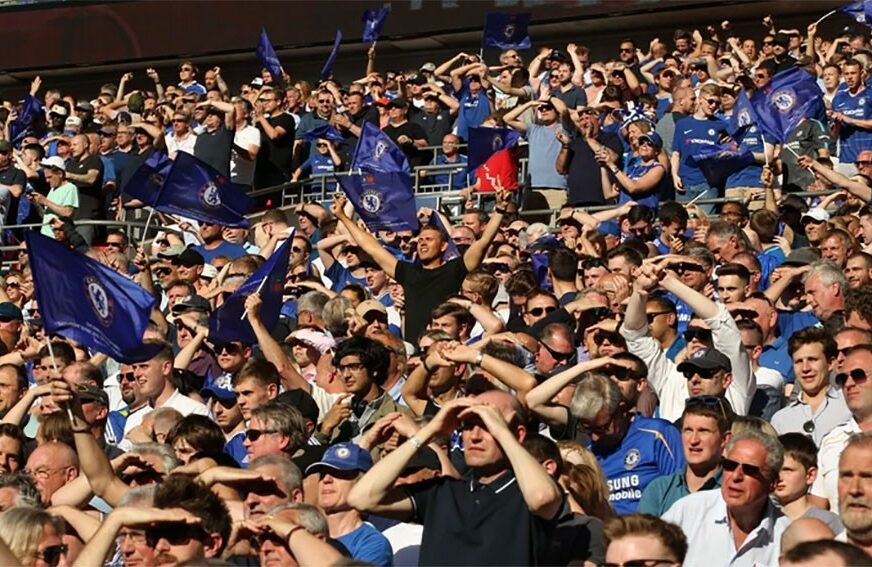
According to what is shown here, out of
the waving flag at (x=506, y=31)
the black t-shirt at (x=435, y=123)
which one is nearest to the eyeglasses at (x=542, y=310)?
the black t-shirt at (x=435, y=123)

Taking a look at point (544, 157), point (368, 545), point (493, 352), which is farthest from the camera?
point (544, 157)

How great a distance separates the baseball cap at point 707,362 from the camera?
937cm

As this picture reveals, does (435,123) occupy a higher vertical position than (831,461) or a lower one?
higher

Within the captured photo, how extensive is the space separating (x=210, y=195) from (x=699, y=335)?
272 inches

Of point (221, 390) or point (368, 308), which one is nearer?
point (221, 390)

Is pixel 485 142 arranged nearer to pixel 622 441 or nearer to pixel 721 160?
pixel 721 160

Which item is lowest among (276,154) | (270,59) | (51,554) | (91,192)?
(51,554)

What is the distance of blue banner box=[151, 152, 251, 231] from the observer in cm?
1579

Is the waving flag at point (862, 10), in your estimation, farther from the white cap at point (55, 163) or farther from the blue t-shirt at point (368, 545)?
the blue t-shirt at point (368, 545)

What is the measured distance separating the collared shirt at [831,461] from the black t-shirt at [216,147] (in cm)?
1143

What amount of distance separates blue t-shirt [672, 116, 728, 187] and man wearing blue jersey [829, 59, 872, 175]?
3.50 ft

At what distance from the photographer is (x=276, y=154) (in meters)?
20.2

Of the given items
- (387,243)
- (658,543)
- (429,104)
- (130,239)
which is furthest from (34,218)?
(658,543)

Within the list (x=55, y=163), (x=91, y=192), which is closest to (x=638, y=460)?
(x=91, y=192)
